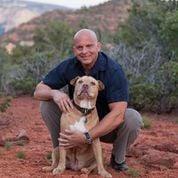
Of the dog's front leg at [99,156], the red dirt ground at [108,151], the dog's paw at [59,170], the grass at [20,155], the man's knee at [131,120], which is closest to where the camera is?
the dog's front leg at [99,156]

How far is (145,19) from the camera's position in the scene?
14812mm

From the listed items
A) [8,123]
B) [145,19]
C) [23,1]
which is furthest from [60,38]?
[23,1]

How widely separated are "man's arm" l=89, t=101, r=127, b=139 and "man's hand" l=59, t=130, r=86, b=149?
0.11 metres

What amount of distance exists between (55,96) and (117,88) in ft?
2.02

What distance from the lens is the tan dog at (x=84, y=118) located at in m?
5.18

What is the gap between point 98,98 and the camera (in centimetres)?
551

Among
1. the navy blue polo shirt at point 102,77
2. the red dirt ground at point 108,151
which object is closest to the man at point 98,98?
the navy blue polo shirt at point 102,77

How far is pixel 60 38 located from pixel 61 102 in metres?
18.3

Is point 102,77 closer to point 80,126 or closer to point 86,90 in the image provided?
point 86,90

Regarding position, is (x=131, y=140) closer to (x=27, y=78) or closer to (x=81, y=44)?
(x=81, y=44)

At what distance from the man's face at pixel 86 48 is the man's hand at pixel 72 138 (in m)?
0.71

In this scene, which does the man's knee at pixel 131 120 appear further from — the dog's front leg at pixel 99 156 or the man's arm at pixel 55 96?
the man's arm at pixel 55 96

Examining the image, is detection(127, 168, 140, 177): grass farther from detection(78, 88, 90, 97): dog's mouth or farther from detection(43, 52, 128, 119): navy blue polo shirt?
detection(78, 88, 90, 97): dog's mouth

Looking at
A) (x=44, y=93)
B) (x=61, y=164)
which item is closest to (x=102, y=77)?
(x=44, y=93)
